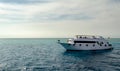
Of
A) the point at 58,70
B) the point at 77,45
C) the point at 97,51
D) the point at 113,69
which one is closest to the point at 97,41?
the point at 97,51

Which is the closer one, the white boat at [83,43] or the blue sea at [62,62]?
the blue sea at [62,62]

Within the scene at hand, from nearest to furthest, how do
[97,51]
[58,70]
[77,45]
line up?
1. [58,70]
2. [77,45]
3. [97,51]

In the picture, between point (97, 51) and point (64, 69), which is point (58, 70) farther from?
point (97, 51)

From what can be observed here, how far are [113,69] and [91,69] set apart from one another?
4.58 metres

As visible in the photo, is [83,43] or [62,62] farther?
[83,43]

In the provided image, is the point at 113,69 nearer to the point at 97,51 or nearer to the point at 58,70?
the point at 58,70

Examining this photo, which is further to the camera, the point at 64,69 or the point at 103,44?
the point at 103,44

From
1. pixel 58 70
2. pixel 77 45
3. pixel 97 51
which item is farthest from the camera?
pixel 97 51

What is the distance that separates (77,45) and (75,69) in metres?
31.2

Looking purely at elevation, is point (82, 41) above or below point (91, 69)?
above

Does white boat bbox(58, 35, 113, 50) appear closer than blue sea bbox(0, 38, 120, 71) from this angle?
No

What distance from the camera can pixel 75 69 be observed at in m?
36.8

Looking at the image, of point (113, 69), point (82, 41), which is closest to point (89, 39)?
point (82, 41)

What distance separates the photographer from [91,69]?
121 feet
